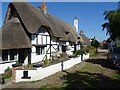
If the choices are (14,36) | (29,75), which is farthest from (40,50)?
(29,75)

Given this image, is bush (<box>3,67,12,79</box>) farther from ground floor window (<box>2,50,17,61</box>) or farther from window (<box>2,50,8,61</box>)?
ground floor window (<box>2,50,17,61</box>)

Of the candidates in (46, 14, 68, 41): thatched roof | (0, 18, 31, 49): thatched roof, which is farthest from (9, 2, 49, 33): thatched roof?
(46, 14, 68, 41): thatched roof

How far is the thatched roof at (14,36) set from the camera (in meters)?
19.1

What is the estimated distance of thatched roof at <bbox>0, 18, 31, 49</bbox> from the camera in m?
19.1

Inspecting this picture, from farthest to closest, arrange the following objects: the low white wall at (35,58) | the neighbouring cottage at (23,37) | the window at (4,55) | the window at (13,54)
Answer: the low white wall at (35,58) < the window at (13,54) < the neighbouring cottage at (23,37) < the window at (4,55)

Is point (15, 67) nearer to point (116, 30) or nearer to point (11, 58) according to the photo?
point (11, 58)

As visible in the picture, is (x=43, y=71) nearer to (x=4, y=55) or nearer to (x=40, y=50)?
(x=4, y=55)

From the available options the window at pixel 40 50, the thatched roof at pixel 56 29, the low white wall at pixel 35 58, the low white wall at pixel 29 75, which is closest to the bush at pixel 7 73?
the low white wall at pixel 29 75

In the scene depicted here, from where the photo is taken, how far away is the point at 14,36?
67.7ft

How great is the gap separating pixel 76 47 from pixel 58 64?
2625 centimetres

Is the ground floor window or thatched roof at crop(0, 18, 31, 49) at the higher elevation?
thatched roof at crop(0, 18, 31, 49)

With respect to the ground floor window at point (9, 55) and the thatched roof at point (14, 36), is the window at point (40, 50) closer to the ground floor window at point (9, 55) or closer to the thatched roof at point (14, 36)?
the thatched roof at point (14, 36)

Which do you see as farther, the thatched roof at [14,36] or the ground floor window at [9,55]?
the ground floor window at [9,55]

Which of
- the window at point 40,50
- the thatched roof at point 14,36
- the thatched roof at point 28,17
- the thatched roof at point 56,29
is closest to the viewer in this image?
the thatched roof at point 14,36
